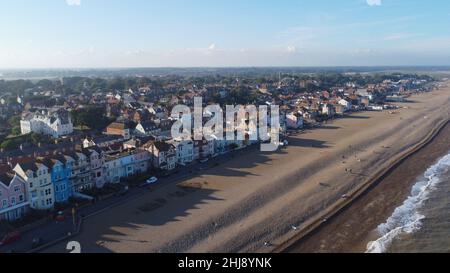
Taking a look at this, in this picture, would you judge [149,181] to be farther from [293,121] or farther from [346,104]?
[346,104]

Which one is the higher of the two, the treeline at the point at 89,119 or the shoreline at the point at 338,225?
the treeline at the point at 89,119

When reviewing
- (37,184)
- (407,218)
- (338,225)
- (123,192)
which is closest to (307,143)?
(407,218)

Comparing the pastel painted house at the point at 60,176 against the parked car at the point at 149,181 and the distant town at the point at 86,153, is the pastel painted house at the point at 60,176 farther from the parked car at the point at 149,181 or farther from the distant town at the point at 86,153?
the parked car at the point at 149,181

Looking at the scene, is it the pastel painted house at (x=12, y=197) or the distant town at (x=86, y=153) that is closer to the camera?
the pastel painted house at (x=12, y=197)

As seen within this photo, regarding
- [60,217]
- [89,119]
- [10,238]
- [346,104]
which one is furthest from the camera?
[346,104]

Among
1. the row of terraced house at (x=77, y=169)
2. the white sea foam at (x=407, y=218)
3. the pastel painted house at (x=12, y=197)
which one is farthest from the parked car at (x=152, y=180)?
the white sea foam at (x=407, y=218)

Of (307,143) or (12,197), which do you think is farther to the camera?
(307,143)
